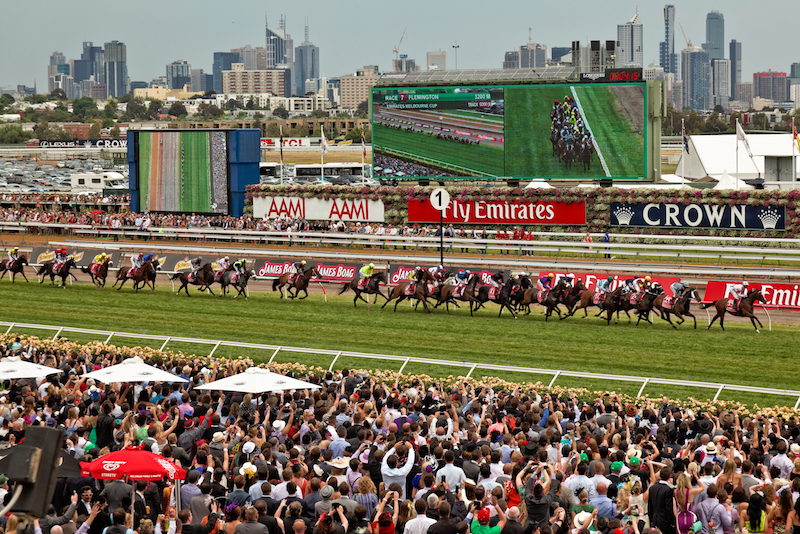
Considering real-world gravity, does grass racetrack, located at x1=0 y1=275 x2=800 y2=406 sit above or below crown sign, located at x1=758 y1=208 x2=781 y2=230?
below

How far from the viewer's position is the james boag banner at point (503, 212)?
34281 millimetres

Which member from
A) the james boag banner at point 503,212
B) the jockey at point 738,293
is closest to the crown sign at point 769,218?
the james boag banner at point 503,212

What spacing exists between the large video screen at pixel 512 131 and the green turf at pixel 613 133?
0.11 feet

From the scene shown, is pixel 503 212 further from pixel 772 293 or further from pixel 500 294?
pixel 772 293

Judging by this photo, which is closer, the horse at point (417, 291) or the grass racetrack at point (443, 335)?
the grass racetrack at point (443, 335)

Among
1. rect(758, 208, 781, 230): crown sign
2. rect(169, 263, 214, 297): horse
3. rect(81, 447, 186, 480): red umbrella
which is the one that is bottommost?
rect(81, 447, 186, 480): red umbrella

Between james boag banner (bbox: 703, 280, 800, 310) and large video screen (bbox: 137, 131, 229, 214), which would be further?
large video screen (bbox: 137, 131, 229, 214)

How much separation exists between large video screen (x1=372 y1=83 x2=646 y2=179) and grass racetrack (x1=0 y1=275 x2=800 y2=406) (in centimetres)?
1216

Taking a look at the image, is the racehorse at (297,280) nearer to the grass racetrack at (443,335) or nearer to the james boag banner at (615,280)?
the grass racetrack at (443,335)

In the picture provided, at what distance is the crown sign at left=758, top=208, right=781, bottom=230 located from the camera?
3103 centimetres

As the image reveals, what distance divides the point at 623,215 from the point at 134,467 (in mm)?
27659

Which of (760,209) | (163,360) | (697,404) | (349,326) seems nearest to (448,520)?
(697,404)

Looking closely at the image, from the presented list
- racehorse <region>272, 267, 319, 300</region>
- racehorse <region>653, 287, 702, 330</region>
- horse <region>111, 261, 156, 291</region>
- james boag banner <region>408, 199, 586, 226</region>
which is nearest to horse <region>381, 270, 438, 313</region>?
racehorse <region>272, 267, 319, 300</region>

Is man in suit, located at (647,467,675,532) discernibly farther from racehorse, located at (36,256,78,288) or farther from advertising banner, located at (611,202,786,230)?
advertising banner, located at (611,202,786,230)
